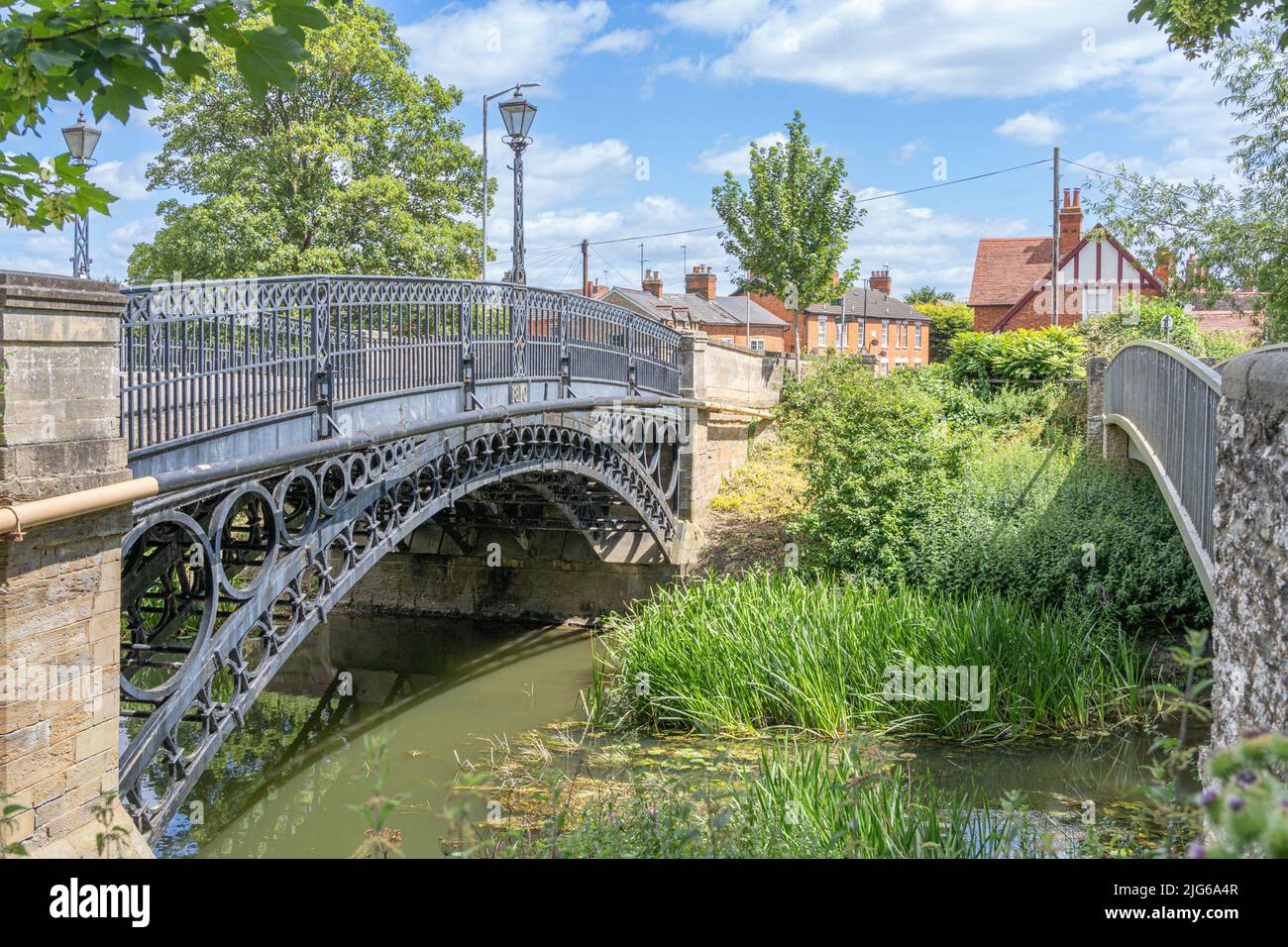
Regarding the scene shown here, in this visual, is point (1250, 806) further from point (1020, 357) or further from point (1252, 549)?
point (1020, 357)

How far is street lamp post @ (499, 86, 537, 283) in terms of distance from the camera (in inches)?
476

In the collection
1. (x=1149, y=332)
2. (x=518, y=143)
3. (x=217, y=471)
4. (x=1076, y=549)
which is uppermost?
(x=518, y=143)

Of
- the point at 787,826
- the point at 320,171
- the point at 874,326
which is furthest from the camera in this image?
the point at 874,326

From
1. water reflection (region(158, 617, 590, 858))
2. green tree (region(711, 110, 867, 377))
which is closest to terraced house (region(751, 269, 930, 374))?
green tree (region(711, 110, 867, 377))

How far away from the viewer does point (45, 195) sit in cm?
417

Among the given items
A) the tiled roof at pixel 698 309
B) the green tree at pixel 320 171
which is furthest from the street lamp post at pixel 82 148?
the tiled roof at pixel 698 309

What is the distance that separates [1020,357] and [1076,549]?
1047 centimetres

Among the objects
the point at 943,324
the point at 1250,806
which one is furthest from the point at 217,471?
the point at 943,324

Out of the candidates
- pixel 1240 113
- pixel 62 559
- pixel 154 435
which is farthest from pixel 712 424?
pixel 62 559

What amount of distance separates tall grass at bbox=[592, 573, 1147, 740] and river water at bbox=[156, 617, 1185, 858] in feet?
1.39

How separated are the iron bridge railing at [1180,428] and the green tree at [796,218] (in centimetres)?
1217

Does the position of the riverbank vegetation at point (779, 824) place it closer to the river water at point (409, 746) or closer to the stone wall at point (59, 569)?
the river water at point (409, 746)

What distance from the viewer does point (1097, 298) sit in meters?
39.4

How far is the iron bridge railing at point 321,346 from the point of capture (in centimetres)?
706
